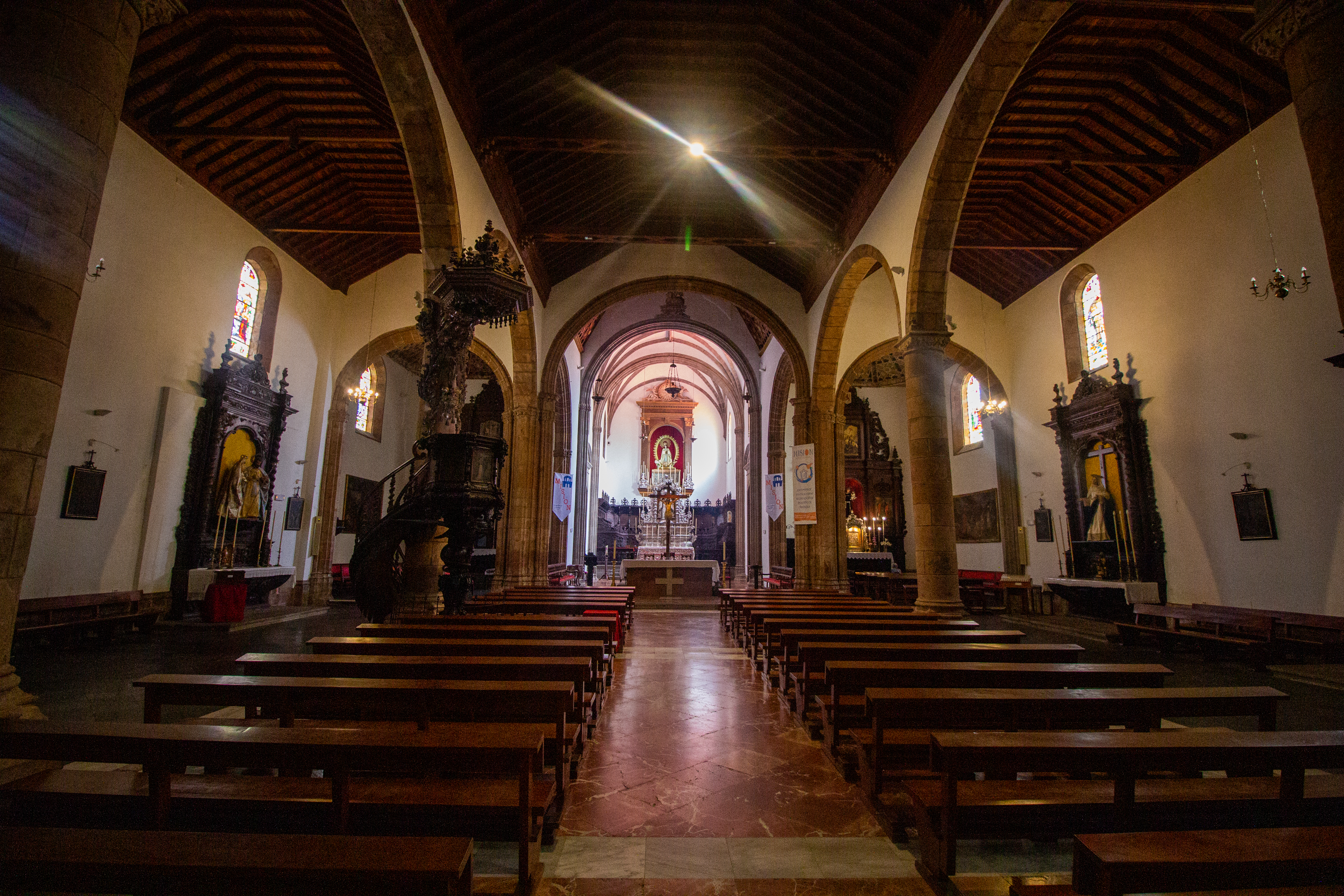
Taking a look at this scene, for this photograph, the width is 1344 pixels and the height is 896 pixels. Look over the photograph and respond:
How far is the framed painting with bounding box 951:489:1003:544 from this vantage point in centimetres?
1334

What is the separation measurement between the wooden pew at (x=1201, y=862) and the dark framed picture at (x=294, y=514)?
12.3 meters

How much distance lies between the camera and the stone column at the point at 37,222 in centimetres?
237

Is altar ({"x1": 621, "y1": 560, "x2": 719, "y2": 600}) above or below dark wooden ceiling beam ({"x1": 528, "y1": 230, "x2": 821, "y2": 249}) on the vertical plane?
below

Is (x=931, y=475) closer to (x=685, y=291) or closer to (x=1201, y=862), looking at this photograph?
(x=1201, y=862)

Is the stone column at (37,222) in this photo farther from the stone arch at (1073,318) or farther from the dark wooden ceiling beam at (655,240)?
the stone arch at (1073,318)

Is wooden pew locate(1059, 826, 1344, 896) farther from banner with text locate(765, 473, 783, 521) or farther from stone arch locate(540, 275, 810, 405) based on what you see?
banner with text locate(765, 473, 783, 521)

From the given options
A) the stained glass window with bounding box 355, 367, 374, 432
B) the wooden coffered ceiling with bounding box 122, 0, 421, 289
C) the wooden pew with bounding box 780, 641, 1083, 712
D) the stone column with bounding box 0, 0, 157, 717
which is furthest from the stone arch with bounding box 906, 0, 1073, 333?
the stained glass window with bounding box 355, 367, 374, 432

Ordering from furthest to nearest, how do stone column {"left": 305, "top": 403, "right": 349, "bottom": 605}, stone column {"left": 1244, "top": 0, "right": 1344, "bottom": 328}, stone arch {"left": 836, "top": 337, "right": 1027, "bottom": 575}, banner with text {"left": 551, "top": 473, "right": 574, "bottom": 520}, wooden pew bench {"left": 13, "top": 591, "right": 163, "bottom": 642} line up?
banner with text {"left": 551, "top": 473, "right": 574, "bottom": 520} → stone arch {"left": 836, "top": 337, "right": 1027, "bottom": 575} → stone column {"left": 305, "top": 403, "right": 349, "bottom": 605} → wooden pew bench {"left": 13, "top": 591, "right": 163, "bottom": 642} → stone column {"left": 1244, "top": 0, "right": 1344, "bottom": 328}

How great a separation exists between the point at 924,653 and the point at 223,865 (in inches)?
135

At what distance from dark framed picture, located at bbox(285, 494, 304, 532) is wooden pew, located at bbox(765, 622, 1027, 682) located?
9.91 metres

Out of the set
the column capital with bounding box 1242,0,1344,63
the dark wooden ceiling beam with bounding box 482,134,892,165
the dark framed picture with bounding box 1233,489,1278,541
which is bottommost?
the dark framed picture with bounding box 1233,489,1278,541

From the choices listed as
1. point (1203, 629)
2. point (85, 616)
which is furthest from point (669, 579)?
point (85, 616)

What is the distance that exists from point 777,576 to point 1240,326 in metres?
9.72

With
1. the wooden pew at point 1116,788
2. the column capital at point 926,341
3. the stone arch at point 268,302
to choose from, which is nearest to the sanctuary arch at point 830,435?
the column capital at point 926,341
